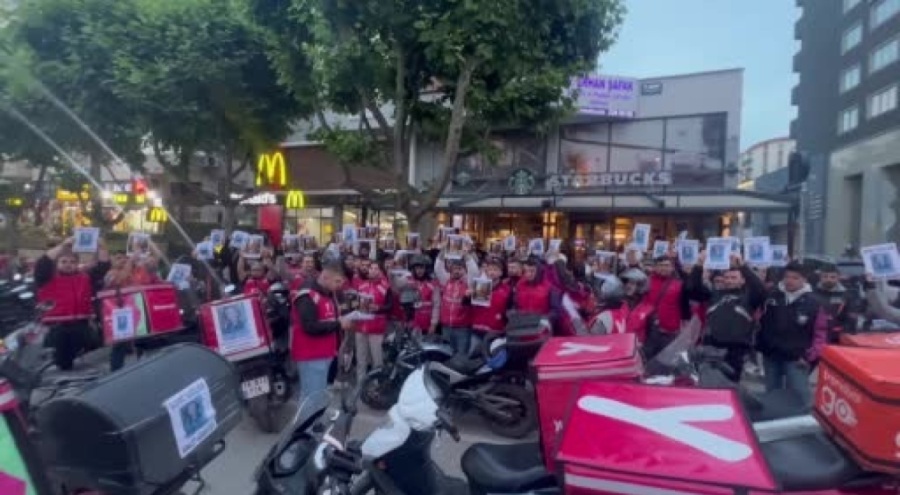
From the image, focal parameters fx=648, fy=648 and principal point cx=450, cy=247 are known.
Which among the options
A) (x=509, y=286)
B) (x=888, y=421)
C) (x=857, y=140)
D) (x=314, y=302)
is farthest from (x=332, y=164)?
(x=857, y=140)

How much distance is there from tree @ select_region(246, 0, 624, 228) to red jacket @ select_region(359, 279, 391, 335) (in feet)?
11.7

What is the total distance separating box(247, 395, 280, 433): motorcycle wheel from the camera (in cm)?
626

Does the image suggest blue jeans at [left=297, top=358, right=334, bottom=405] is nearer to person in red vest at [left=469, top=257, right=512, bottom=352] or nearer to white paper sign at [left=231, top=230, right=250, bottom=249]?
person in red vest at [left=469, top=257, right=512, bottom=352]

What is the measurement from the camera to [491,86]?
36.1 ft

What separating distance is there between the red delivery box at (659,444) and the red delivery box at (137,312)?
18.2 feet

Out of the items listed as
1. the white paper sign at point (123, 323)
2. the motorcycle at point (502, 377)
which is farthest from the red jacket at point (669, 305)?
the white paper sign at point (123, 323)

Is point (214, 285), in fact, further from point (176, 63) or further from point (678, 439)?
point (678, 439)

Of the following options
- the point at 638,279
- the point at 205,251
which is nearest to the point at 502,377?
the point at 638,279

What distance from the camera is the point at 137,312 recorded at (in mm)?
6949

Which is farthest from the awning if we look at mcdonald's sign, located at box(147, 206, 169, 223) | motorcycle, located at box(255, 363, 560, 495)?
motorcycle, located at box(255, 363, 560, 495)

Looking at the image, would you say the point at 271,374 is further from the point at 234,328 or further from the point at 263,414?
the point at 234,328

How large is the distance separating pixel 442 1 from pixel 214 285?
18.6 ft

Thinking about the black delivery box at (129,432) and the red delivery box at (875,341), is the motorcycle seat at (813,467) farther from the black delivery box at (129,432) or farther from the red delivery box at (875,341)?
the black delivery box at (129,432)

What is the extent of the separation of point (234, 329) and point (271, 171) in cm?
1461
